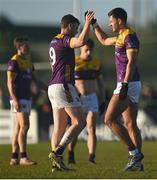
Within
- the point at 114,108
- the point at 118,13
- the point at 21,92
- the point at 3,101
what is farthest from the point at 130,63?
the point at 3,101

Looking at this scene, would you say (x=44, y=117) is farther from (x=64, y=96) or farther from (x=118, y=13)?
(x=118, y=13)

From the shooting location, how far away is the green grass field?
1475 cm

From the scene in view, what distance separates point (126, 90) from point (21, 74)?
3522 mm

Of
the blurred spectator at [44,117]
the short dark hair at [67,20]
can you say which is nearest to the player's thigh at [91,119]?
the short dark hair at [67,20]

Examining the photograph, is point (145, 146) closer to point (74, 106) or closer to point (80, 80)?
point (80, 80)

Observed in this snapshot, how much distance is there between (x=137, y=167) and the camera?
15641 mm

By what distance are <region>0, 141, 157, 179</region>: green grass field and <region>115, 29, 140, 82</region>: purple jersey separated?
1487 millimetres

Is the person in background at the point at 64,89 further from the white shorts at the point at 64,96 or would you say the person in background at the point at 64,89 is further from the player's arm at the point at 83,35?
the player's arm at the point at 83,35

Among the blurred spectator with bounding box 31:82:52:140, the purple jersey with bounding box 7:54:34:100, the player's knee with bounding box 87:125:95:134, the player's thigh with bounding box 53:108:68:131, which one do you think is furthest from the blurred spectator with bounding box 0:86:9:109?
the player's thigh with bounding box 53:108:68:131

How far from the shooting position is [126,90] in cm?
1537

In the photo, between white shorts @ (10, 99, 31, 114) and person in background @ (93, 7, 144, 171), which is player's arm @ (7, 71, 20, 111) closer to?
white shorts @ (10, 99, 31, 114)

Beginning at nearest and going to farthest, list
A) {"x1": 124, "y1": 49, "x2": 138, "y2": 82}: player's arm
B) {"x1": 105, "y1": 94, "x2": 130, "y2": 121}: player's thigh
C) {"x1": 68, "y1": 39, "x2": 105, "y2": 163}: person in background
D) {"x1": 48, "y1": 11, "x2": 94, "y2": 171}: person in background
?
{"x1": 124, "y1": 49, "x2": 138, "y2": 82}: player's arm → {"x1": 105, "y1": 94, "x2": 130, "y2": 121}: player's thigh → {"x1": 48, "y1": 11, "x2": 94, "y2": 171}: person in background → {"x1": 68, "y1": 39, "x2": 105, "y2": 163}: person in background

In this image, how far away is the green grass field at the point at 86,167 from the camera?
14.8 metres

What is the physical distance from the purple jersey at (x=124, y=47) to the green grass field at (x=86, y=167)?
4.88ft
